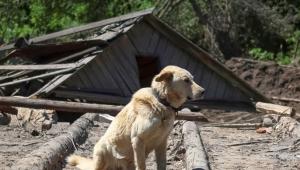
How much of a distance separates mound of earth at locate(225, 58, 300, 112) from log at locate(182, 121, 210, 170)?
13873 millimetres

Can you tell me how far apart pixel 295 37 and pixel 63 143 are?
26.2 metres

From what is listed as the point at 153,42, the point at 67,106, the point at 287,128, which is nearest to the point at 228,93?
the point at 153,42

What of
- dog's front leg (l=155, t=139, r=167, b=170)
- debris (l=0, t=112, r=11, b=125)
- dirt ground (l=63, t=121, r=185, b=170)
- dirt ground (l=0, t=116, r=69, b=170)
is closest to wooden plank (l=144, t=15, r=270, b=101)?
debris (l=0, t=112, r=11, b=125)

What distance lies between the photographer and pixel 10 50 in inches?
824

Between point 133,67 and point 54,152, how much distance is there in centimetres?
1250

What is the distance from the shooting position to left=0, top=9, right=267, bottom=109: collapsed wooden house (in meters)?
19.2

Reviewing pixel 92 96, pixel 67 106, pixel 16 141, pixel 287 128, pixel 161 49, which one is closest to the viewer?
pixel 16 141

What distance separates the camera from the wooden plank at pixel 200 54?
2191 cm

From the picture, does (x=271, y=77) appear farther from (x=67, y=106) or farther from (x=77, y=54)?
(x=67, y=106)

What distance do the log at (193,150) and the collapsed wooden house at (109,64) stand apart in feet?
19.6

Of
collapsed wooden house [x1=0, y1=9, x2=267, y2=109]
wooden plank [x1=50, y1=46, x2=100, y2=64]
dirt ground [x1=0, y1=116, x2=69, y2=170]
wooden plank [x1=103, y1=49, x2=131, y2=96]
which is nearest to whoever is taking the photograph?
dirt ground [x1=0, y1=116, x2=69, y2=170]

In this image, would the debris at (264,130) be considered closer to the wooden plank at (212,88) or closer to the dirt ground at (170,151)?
the dirt ground at (170,151)

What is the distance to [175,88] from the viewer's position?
7926mm

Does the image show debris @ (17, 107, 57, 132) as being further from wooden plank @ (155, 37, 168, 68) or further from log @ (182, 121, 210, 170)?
wooden plank @ (155, 37, 168, 68)
